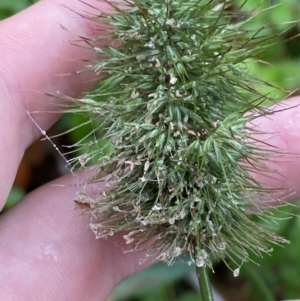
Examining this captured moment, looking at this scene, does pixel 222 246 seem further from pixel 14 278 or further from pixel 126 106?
pixel 14 278

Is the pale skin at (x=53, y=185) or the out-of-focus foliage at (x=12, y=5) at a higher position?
the out-of-focus foliage at (x=12, y=5)

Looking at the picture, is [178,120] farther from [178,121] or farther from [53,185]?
[53,185]

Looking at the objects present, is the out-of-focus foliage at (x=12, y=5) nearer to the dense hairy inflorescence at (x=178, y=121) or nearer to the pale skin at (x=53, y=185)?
the pale skin at (x=53, y=185)

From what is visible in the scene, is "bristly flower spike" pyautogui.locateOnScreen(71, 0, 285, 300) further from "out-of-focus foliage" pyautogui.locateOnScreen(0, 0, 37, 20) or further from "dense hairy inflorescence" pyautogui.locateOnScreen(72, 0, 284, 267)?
"out-of-focus foliage" pyautogui.locateOnScreen(0, 0, 37, 20)

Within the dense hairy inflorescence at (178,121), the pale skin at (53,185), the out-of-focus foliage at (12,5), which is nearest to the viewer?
the dense hairy inflorescence at (178,121)

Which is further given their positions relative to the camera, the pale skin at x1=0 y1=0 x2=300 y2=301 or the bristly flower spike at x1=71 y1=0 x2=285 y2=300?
the pale skin at x1=0 y1=0 x2=300 y2=301

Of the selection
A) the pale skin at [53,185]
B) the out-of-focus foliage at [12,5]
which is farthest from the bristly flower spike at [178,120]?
the out-of-focus foliage at [12,5]

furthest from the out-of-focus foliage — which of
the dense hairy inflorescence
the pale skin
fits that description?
the dense hairy inflorescence
